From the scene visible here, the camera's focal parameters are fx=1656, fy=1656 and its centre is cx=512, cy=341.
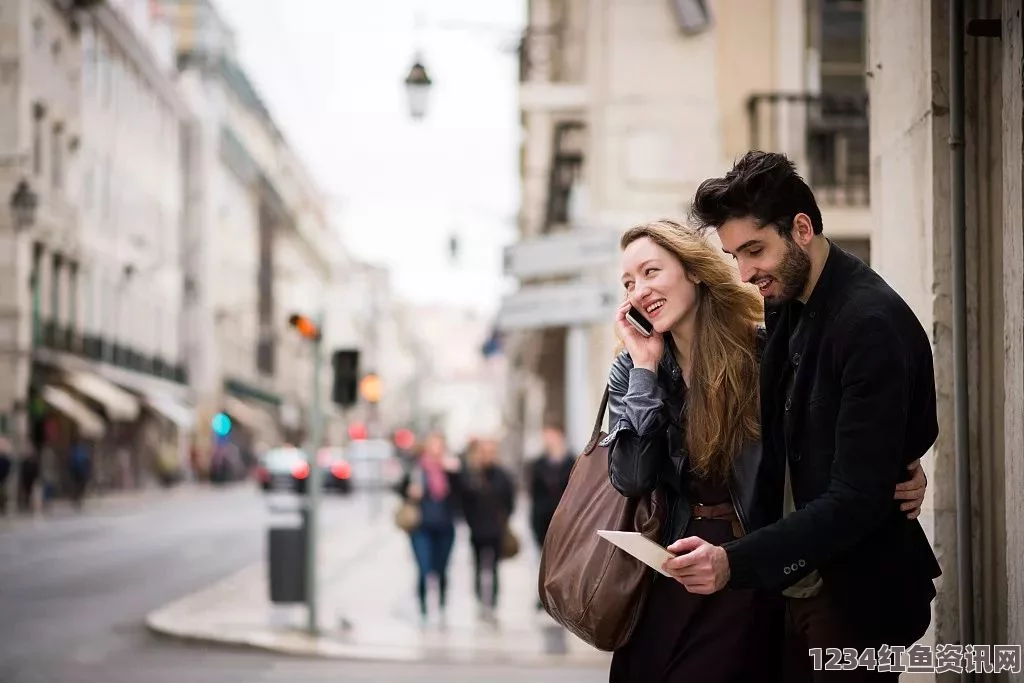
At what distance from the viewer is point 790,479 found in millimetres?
3506

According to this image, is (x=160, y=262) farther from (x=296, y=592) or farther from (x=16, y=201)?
(x=296, y=592)

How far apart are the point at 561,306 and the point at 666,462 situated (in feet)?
29.4

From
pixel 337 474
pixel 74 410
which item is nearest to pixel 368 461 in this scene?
pixel 337 474

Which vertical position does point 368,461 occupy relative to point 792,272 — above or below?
below

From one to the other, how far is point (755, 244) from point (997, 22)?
4.93 feet

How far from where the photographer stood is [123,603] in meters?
16.9

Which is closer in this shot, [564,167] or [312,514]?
[312,514]

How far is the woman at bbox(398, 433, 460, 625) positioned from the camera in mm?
15500

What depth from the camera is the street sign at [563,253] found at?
39.7ft

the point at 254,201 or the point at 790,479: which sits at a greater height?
the point at 254,201

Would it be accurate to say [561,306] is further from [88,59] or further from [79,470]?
[88,59]

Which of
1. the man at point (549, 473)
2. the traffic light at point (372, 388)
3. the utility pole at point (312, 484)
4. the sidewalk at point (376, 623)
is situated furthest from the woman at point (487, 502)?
the traffic light at point (372, 388)

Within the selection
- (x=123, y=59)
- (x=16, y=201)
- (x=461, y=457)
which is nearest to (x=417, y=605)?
(x=461, y=457)

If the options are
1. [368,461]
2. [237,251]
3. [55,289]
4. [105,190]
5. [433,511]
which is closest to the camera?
[433,511]
